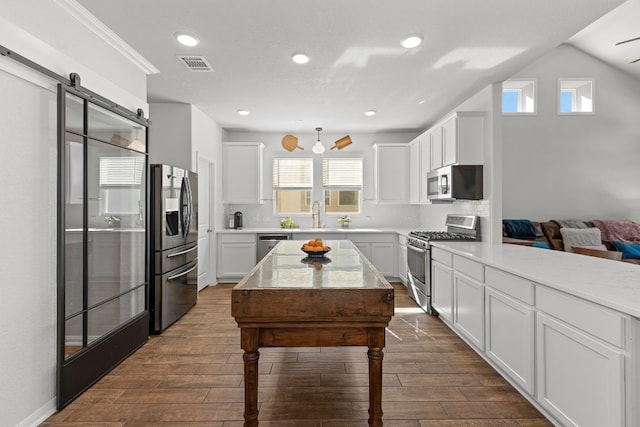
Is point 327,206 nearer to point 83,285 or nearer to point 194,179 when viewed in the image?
point 194,179

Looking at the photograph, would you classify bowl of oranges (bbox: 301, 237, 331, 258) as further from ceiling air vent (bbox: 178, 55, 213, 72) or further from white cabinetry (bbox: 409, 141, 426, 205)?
white cabinetry (bbox: 409, 141, 426, 205)

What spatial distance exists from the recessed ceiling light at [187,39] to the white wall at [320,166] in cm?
355

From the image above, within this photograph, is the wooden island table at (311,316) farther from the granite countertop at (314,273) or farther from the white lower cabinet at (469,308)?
the white lower cabinet at (469,308)

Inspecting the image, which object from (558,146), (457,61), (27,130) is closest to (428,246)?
(457,61)

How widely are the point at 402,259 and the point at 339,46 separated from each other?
11.6ft

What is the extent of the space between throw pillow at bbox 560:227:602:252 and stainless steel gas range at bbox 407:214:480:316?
2.41 m

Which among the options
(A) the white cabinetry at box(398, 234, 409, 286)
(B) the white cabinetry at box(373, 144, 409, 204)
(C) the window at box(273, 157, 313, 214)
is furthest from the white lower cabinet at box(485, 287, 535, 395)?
(C) the window at box(273, 157, 313, 214)

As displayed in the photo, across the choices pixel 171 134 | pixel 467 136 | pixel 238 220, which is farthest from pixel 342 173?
pixel 171 134

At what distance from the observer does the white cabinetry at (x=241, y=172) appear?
604 centimetres

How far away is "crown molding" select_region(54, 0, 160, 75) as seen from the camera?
2.31 meters

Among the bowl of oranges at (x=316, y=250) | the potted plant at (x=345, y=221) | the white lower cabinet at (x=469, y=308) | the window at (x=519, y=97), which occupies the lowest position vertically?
the white lower cabinet at (x=469, y=308)

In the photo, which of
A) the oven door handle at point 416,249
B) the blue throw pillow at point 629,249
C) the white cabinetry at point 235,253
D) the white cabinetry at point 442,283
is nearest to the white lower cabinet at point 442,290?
the white cabinetry at point 442,283

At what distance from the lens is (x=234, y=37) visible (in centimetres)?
282

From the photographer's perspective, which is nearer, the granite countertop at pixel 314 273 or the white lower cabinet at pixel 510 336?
the granite countertop at pixel 314 273
